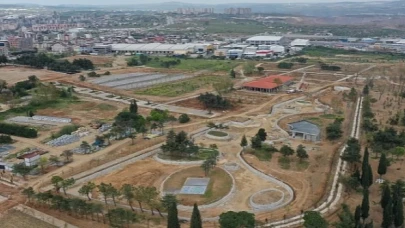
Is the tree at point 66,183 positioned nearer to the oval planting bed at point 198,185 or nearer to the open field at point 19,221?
the open field at point 19,221

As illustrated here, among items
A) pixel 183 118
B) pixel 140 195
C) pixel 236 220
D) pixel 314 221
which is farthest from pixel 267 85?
pixel 236 220

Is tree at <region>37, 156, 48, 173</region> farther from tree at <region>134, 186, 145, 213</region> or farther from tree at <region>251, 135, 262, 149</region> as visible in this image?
tree at <region>251, 135, 262, 149</region>

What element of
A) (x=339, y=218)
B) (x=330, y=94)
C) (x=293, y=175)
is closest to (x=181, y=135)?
(x=293, y=175)

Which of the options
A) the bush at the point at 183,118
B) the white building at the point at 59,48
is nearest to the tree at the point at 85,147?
the bush at the point at 183,118

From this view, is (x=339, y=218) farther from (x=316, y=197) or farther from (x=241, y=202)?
(x=241, y=202)

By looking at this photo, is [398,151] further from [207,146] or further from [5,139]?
[5,139]

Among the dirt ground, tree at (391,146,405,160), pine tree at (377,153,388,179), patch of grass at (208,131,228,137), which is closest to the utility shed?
patch of grass at (208,131,228,137)
